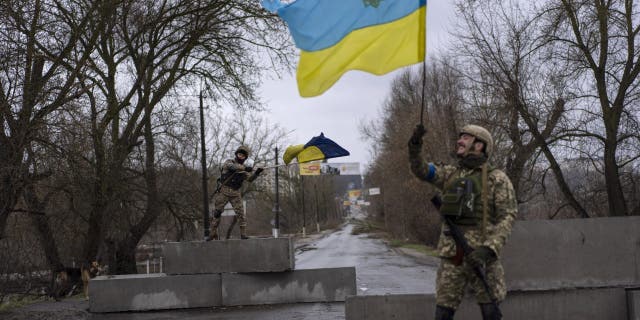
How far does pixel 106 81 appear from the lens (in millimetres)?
21406

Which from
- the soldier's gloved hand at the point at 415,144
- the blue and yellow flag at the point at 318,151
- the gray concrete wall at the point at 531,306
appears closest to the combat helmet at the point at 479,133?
the soldier's gloved hand at the point at 415,144

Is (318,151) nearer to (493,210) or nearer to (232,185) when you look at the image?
(232,185)

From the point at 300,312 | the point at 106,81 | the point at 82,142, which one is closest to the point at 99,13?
the point at 82,142

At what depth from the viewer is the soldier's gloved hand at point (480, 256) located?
505cm

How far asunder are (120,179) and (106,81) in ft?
9.80

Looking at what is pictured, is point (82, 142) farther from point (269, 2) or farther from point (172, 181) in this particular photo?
point (172, 181)

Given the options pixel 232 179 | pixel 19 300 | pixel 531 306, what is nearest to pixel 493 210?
pixel 531 306

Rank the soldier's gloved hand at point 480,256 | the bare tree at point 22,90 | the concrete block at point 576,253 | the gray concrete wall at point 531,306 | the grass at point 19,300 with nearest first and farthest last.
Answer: the soldier's gloved hand at point 480,256 < the gray concrete wall at point 531,306 < the concrete block at point 576,253 < the bare tree at point 22,90 < the grass at point 19,300

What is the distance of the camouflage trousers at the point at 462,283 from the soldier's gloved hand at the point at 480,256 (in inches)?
10.4

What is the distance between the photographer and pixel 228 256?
12.2m

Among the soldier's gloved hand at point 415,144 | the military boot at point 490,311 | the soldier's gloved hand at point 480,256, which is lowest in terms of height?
the military boot at point 490,311

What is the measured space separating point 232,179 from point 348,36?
6018 millimetres

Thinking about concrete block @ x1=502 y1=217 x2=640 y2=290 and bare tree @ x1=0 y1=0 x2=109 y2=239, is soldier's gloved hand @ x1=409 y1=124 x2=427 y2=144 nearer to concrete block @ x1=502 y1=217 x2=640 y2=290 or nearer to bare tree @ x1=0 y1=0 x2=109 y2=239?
concrete block @ x1=502 y1=217 x2=640 y2=290

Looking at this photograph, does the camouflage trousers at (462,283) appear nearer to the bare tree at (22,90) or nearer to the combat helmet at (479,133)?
the combat helmet at (479,133)
